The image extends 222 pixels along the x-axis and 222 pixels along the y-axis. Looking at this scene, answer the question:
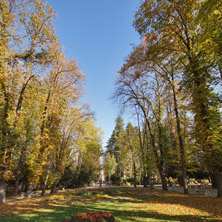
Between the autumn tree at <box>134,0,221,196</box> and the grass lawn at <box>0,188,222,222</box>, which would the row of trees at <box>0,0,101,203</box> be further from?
the autumn tree at <box>134,0,221,196</box>

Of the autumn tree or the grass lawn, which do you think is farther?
the autumn tree

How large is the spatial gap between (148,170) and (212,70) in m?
13.9

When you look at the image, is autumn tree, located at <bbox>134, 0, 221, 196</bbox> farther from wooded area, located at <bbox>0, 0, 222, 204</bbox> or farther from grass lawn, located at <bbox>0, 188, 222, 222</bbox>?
grass lawn, located at <bbox>0, 188, 222, 222</bbox>

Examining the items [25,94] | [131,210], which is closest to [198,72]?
[131,210]

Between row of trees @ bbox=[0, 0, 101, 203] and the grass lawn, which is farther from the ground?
row of trees @ bbox=[0, 0, 101, 203]

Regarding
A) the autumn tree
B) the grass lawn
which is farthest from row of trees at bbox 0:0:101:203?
the autumn tree

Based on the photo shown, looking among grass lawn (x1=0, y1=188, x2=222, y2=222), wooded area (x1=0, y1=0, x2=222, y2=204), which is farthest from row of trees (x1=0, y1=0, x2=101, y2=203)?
grass lawn (x1=0, y1=188, x2=222, y2=222)

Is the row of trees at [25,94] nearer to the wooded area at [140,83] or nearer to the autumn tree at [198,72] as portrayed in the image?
the wooded area at [140,83]

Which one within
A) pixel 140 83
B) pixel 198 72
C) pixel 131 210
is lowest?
pixel 131 210

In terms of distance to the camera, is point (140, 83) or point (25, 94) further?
point (140, 83)

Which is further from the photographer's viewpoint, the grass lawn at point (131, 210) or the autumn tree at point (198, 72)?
the autumn tree at point (198, 72)

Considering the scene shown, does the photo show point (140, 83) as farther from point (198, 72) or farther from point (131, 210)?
point (131, 210)

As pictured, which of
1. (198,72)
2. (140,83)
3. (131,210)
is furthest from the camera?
(140,83)

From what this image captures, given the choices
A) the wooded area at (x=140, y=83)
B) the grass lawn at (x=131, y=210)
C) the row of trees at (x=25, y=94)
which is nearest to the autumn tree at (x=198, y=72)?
the wooded area at (x=140, y=83)
